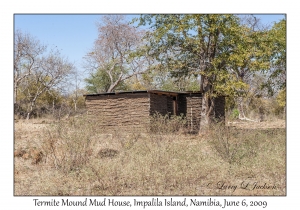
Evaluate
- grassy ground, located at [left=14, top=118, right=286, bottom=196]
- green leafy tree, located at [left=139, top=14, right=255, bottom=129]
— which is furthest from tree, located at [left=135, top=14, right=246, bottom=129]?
grassy ground, located at [left=14, top=118, right=286, bottom=196]

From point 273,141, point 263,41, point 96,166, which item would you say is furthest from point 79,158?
point 263,41

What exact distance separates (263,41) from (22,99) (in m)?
20.3

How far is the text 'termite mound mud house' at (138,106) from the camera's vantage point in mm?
16000

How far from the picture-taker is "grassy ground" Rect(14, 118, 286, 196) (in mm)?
6301

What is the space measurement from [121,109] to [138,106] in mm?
899

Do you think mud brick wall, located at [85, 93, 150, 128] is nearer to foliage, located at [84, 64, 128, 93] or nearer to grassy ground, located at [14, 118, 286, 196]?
grassy ground, located at [14, 118, 286, 196]

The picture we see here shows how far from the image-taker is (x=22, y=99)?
2906 cm

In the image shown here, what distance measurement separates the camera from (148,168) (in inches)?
277

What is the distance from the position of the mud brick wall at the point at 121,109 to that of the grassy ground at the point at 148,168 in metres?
6.62

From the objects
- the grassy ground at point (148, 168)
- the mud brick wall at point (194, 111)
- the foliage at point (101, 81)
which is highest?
the foliage at point (101, 81)

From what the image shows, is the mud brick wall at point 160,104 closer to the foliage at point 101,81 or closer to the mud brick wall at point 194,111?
the mud brick wall at point 194,111

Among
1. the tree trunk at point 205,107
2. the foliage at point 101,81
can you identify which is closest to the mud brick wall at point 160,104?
the tree trunk at point 205,107

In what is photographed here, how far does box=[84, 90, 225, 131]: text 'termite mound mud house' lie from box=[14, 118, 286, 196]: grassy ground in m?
6.50

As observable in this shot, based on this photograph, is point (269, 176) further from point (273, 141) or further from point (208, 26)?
point (208, 26)
